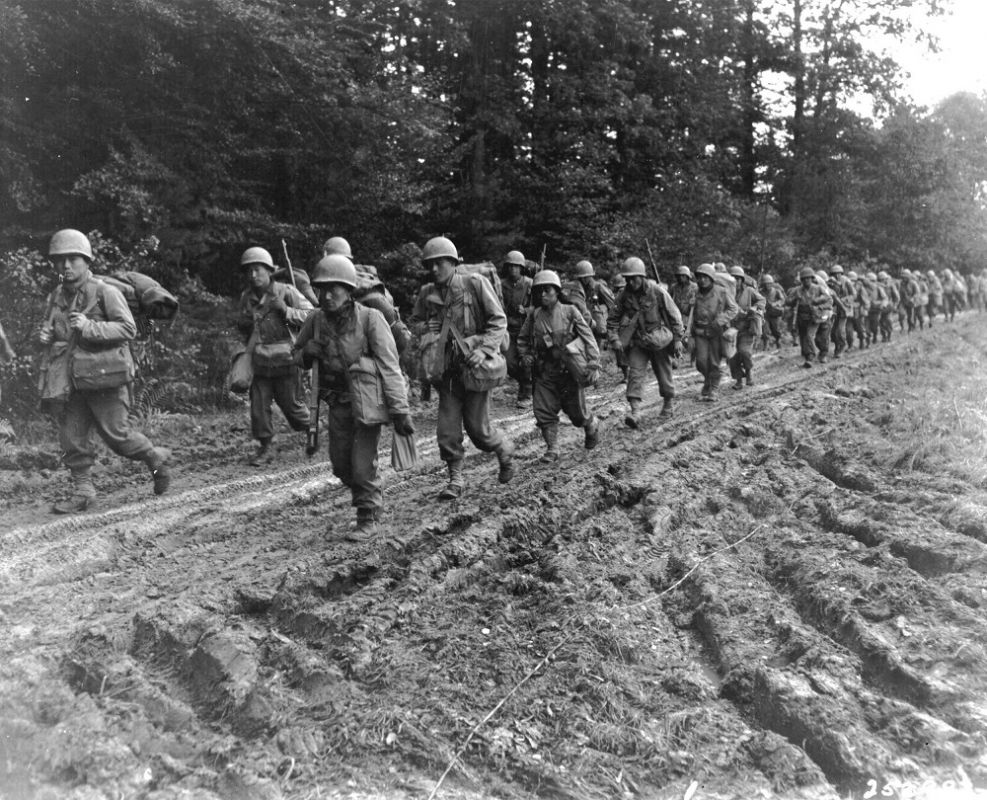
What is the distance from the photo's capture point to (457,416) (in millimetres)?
8336

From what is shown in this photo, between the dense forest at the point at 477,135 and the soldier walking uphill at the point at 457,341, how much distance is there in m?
6.06

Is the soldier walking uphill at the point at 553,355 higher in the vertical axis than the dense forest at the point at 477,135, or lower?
lower

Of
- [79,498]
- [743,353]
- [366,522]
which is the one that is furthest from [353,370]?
[743,353]

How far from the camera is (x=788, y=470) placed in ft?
27.7

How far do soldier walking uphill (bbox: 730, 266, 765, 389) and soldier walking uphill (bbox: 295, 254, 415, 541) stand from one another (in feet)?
29.3

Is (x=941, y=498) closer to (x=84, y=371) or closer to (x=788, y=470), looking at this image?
(x=788, y=470)

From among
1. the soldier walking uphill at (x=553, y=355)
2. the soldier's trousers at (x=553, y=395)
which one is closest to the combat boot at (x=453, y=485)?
the soldier walking uphill at (x=553, y=355)

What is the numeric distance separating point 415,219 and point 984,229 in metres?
32.2

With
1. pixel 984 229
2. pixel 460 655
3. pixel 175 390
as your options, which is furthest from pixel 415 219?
pixel 984 229

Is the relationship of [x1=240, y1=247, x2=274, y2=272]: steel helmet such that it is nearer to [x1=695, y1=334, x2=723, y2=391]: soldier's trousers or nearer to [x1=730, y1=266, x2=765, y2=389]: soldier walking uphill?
[x1=695, y1=334, x2=723, y2=391]: soldier's trousers

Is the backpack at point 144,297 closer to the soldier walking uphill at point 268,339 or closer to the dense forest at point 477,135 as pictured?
the soldier walking uphill at point 268,339

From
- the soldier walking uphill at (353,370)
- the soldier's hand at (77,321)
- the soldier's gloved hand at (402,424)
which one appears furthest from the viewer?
the soldier's hand at (77,321)

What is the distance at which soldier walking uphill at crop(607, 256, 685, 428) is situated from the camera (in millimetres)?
11906

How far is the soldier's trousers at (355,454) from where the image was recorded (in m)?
7.00
